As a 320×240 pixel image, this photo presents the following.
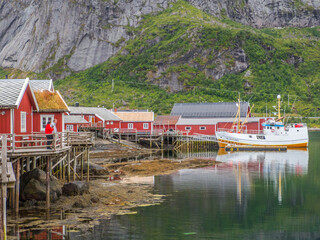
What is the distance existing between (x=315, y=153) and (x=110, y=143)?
32.4 meters

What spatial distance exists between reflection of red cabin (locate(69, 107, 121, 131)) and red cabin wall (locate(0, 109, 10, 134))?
4996 centimetres

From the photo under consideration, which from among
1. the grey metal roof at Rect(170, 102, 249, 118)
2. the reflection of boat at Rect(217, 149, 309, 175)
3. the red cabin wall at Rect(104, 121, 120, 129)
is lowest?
the reflection of boat at Rect(217, 149, 309, 175)

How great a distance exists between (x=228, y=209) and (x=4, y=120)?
16244 millimetres

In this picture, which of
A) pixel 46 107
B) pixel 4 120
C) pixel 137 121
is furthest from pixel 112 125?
pixel 4 120

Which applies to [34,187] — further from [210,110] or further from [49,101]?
[210,110]

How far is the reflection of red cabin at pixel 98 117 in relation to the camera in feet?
293

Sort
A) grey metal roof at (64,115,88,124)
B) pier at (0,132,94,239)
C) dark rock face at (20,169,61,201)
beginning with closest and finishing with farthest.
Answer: pier at (0,132,94,239) < dark rock face at (20,169,61,201) < grey metal roof at (64,115,88,124)

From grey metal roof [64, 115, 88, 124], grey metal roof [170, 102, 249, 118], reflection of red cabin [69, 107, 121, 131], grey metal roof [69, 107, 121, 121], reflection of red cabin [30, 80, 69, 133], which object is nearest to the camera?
reflection of red cabin [30, 80, 69, 133]

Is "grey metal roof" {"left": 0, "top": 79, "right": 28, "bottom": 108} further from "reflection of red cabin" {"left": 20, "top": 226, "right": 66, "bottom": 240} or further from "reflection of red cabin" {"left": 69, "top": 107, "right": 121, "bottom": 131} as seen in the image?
"reflection of red cabin" {"left": 69, "top": 107, "right": 121, "bottom": 131}

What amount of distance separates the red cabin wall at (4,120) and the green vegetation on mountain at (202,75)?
390 feet

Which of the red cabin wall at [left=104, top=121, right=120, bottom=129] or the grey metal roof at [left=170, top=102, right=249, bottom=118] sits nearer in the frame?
the red cabin wall at [left=104, top=121, right=120, bottom=129]

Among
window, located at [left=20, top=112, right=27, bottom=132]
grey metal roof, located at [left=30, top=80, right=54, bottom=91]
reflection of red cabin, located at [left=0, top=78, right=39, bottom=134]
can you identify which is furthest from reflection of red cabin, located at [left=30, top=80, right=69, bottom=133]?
window, located at [left=20, top=112, right=27, bottom=132]

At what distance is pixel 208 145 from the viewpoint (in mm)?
95562

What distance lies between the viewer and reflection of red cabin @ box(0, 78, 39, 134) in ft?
111
